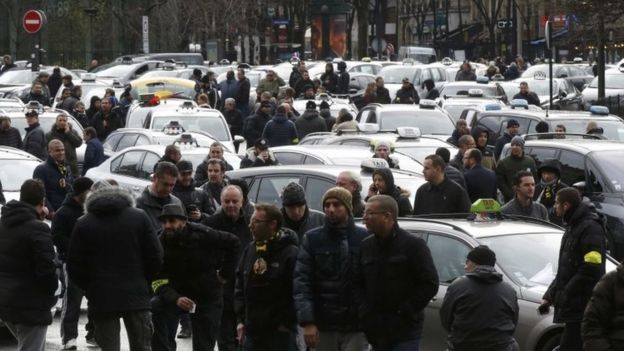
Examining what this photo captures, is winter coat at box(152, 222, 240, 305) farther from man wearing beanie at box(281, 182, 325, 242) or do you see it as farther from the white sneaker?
the white sneaker

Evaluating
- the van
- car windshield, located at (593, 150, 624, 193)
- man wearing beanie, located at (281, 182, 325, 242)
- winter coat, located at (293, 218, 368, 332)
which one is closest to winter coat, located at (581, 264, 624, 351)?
winter coat, located at (293, 218, 368, 332)

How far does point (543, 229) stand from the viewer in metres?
13.2

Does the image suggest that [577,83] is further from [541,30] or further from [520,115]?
[541,30]

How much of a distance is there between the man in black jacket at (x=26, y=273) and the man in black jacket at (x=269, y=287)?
5.16 ft

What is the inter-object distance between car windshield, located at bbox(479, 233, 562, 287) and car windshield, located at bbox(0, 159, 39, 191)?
8.70 metres

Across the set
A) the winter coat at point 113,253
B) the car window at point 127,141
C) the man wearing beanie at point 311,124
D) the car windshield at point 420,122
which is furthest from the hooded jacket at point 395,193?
the man wearing beanie at point 311,124

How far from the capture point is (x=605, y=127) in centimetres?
2434

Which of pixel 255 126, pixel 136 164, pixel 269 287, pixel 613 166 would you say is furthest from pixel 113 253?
pixel 255 126

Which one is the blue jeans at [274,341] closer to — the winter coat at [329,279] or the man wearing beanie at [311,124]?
the winter coat at [329,279]

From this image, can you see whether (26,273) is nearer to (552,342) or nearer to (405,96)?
(552,342)

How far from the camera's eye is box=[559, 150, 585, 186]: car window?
61.9 feet

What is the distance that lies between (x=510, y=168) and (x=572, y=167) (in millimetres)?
825

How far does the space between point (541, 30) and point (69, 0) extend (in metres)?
31.5

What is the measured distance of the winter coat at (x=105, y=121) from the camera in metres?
30.1
